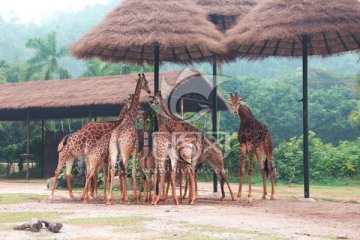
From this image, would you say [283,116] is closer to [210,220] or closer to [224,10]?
[224,10]

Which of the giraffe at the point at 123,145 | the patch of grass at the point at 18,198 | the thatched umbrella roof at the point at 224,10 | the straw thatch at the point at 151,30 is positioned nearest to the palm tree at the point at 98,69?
the thatched umbrella roof at the point at 224,10

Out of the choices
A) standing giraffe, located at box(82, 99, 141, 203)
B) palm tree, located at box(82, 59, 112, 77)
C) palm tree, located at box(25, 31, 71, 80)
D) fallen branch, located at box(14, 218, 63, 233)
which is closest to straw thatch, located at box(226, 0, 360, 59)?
standing giraffe, located at box(82, 99, 141, 203)

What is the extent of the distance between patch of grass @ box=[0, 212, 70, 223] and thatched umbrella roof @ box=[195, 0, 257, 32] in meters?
7.88

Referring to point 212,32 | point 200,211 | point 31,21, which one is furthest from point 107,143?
point 31,21

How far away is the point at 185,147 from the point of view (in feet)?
35.2

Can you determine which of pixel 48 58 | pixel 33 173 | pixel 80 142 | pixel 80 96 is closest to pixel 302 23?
pixel 80 142

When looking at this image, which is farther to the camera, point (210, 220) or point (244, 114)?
point (244, 114)

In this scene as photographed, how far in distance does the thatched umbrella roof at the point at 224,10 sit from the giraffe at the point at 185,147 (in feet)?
15.8

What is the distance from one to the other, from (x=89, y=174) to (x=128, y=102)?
169 cm

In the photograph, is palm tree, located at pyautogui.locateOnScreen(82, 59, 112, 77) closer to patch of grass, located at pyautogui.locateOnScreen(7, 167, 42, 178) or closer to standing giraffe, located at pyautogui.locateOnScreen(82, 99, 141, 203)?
patch of grass, located at pyautogui.locateOnScreen(7, 167, 42, 178)

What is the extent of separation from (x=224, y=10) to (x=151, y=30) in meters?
3.59

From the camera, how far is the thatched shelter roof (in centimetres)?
2014

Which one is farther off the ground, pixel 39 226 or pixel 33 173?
pixel 33 173

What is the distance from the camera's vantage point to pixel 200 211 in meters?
9.31
